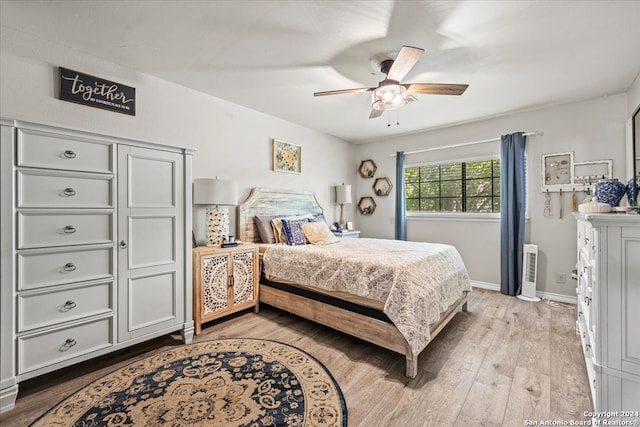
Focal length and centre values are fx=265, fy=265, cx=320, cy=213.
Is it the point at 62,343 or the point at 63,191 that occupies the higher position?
the point at 63,191

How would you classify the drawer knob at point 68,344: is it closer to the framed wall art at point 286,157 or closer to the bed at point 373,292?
the bed at point 373,292

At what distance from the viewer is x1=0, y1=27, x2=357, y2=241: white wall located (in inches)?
80.7

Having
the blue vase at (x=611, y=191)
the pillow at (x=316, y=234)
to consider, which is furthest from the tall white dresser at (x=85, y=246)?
the blue vase at (x=611, y=191)

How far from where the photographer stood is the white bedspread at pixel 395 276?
1896 millimetres

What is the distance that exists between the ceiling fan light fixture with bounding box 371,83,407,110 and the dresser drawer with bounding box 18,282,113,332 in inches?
103

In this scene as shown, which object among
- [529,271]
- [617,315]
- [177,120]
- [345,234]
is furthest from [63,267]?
[529,271]

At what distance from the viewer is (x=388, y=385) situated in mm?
1784

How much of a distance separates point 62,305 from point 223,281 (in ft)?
3.88

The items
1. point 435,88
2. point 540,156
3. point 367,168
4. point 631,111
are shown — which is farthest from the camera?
point 367,168

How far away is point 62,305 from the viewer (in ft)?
5.74

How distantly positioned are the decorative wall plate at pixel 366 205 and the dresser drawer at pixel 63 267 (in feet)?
13.5

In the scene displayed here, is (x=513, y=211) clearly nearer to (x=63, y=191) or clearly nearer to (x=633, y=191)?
(x=633, y=191)

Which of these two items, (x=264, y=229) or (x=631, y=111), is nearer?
(x=631, y=111)

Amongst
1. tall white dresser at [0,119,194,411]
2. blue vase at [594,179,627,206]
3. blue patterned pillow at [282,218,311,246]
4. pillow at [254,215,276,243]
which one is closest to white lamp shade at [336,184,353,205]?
blue patterned pillow at [282,218,311,246]
